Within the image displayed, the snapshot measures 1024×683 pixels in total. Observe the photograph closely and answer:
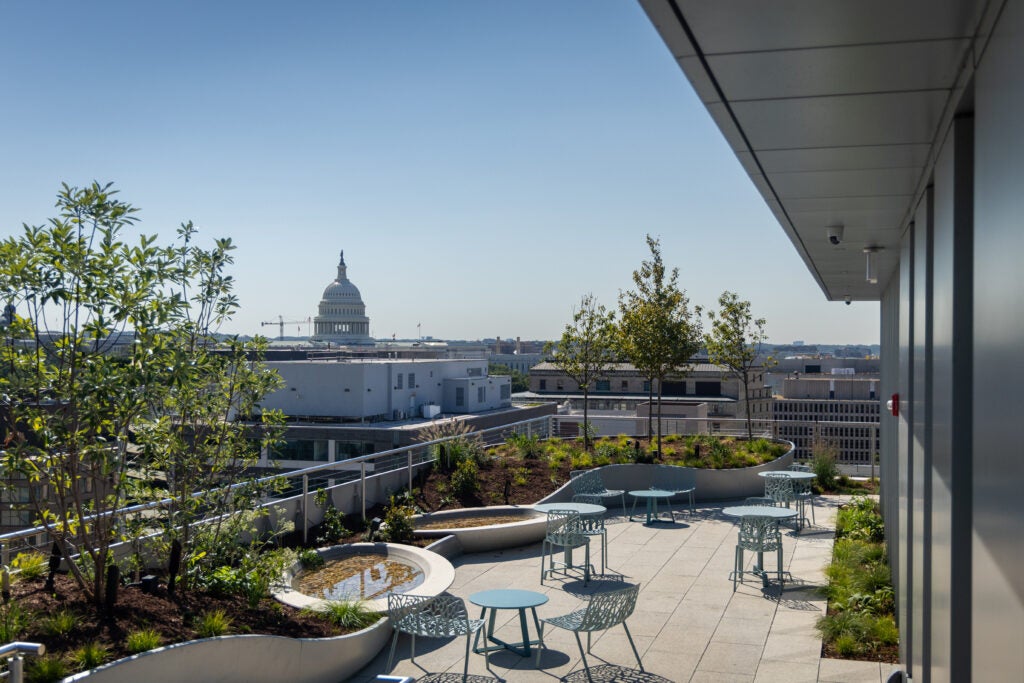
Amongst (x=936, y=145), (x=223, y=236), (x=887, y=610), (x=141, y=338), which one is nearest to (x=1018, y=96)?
(x=936, y=145)

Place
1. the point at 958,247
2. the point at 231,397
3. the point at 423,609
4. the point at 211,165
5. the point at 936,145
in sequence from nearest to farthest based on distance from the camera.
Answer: the point at 958,247, the point at 936,145, the point at 423,609, the point at 231,397, the point at 211,165

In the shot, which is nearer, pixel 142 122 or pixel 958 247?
pixel 958 247

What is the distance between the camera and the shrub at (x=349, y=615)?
798 centimetres

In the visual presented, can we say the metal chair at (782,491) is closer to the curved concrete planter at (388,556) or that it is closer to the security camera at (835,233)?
the curved concrete planter at (388,556)

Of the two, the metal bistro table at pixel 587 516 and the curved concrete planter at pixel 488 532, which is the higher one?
the metal bistro table at pixel 587 516

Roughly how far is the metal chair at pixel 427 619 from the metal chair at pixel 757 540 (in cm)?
399

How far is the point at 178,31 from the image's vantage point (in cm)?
1149

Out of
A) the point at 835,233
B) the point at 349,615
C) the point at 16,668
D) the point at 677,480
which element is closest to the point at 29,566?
the point at 349,615

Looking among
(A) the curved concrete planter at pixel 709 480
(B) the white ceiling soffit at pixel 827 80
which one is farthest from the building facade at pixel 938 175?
(A) the curved concrete planter at pixel 709 480

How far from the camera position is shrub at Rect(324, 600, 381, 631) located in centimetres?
798

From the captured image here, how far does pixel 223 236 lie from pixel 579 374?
40.7 feet

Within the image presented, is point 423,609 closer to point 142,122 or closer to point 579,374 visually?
point 142,122

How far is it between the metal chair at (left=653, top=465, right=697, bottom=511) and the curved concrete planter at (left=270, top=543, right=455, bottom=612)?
6404mm

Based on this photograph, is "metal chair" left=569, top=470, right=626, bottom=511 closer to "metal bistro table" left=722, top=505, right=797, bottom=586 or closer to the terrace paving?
the terrace paving
